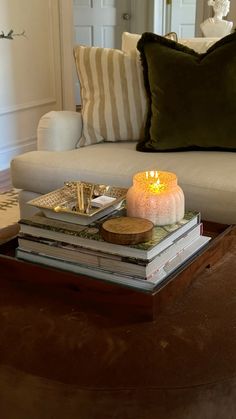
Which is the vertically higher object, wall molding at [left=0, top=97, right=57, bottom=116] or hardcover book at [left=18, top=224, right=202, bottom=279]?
hardcover book at [left=18, top=224, right=202, bottom=279]

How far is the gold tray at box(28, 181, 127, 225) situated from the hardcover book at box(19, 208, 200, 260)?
2 centimetres

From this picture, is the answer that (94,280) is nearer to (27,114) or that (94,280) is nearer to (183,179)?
(183,179)

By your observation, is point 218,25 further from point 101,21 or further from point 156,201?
point 101,21

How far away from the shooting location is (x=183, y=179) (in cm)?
185

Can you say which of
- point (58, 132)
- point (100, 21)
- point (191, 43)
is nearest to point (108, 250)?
point (58, 132)

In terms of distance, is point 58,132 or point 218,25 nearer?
point 58,132

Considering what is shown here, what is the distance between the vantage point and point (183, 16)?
5.32 meters

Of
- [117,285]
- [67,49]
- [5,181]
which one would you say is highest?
[67,49]

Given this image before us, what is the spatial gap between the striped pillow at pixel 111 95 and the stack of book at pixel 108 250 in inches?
44.5

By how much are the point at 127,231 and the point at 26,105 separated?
299cm

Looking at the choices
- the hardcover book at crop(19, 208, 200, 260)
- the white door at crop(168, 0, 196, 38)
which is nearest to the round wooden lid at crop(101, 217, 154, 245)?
the hardcover book at crop(19, 208, 200, 260)

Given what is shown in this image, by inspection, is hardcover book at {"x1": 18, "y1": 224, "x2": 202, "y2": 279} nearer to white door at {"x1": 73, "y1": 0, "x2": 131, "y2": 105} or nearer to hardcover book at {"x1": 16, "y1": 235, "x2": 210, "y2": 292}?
hardcover book at {"x1": 16, "y1": 235, "x2": 210, "y2": 292}

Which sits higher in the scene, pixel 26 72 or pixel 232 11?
pixel 232 11

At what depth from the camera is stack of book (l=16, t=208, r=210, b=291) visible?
105 centimetres
